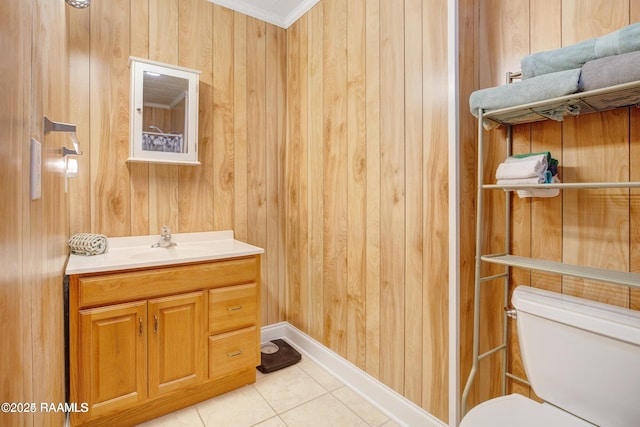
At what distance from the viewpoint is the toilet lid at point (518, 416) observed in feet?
3.45

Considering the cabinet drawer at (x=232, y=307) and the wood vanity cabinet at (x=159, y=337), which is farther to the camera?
the cabinet drawer at (x=232, y=307)

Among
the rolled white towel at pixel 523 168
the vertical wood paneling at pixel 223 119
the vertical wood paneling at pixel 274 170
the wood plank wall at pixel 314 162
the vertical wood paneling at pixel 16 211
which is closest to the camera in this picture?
the vertical wood paneling at pixel 16 211

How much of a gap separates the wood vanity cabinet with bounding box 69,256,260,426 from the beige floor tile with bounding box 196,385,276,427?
56mm

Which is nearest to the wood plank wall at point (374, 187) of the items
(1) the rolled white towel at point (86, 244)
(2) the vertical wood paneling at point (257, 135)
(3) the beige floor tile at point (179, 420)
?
(2) the vertical wood paneling at point (257, 135)

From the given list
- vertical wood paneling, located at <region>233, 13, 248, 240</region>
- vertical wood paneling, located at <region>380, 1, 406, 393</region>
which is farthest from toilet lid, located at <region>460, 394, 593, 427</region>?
vertical wood paneling, located at <region>233, 13, 248, 240</region>

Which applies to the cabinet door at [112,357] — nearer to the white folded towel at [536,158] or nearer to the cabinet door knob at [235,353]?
the cabinet door knob at [235,353]

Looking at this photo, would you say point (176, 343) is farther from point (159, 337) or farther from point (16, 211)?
point (16, 211)

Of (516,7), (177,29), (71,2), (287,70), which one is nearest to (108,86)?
(71,2)

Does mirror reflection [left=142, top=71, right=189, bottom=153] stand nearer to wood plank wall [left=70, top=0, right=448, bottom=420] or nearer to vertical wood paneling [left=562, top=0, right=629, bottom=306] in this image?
wood plank wall [left=70, top=0, right=448, bottom=420]

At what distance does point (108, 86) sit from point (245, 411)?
2104 mm

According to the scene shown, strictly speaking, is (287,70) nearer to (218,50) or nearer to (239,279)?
(218,50)

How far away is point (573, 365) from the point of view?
1076 mm

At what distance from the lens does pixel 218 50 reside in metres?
2.33

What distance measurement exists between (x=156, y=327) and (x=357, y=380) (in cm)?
121
